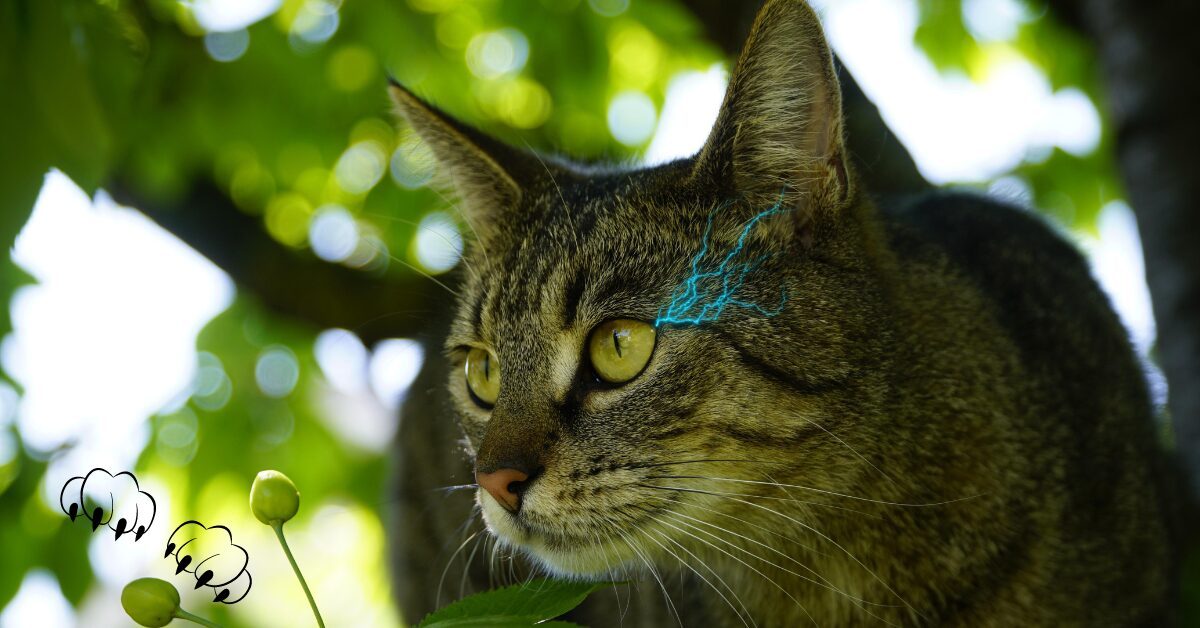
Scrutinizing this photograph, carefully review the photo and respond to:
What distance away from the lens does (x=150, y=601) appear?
947 millimetres

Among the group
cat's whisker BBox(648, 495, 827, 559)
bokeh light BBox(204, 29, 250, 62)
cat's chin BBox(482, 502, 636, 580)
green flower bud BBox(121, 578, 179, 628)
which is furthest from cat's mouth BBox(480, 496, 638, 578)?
bokeh light BBox(204, 29, 250, 62)

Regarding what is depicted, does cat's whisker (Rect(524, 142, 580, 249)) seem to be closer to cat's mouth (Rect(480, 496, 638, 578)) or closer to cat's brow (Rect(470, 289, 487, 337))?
cat's brow (Rect(470, 289, 487, 337))

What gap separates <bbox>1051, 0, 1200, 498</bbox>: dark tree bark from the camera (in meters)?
3.01

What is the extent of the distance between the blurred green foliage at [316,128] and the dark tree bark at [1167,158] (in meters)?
0.54

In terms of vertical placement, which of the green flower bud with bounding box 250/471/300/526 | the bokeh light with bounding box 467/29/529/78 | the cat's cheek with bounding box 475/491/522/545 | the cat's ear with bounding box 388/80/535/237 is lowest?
the cat's cheek with bounding box 475/491/522/545

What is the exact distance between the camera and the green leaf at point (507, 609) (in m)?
1.09

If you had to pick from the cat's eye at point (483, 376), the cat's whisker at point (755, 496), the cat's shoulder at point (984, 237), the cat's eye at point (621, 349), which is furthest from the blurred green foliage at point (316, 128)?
the cat's whisker at point (755, 496)

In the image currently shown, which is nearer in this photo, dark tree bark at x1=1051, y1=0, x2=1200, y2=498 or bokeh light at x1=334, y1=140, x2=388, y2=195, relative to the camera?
dark tree bark at x1=1051, y1=0, x2=1200, y2=498

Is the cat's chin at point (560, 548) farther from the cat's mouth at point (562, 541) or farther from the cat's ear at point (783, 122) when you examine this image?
the cat's ear at point (783, 122)

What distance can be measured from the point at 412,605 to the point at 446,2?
236 cm

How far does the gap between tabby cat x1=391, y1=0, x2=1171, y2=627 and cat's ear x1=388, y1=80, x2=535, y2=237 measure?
81 millimetres

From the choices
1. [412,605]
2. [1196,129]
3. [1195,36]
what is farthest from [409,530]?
[1195,36]

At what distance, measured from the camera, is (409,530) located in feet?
9.32

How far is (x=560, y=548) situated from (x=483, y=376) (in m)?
0.49
